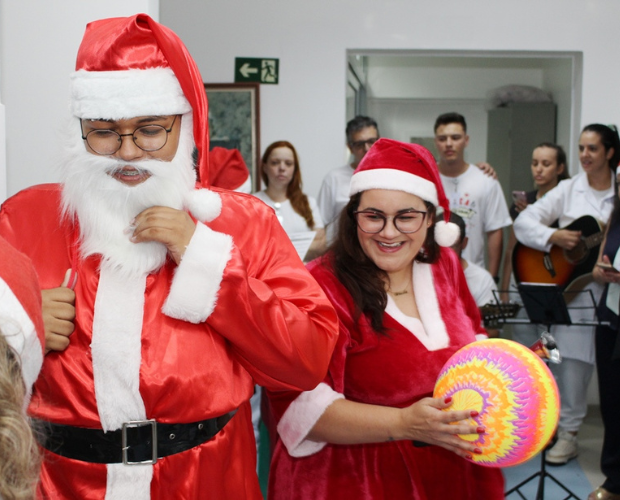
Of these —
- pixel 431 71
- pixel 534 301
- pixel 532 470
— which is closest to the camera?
pixel 534 301

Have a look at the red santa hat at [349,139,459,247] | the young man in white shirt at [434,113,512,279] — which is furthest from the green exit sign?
the red santa hat at [349,139,459,247]

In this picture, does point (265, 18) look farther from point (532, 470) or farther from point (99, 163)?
point (99, 163)

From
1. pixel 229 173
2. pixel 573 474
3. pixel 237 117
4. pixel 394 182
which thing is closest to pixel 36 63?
pixel 394 182

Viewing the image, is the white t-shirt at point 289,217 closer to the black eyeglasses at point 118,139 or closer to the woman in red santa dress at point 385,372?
the woman in red santa dress at point 385,372

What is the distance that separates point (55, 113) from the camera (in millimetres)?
2059

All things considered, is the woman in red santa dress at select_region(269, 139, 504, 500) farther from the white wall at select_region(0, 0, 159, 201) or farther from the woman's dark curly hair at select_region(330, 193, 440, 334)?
the white wall at select_region(0, 0, 159, 201)

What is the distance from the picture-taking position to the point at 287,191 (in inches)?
175

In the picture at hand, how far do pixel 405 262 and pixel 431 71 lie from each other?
264 inches

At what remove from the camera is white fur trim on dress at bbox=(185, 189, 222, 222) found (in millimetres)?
1361

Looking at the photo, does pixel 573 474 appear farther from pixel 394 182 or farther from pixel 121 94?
pixel 121 94

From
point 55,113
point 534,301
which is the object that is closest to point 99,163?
point 55,113

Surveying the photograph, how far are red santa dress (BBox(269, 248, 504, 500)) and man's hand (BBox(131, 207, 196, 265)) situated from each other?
2.02 feet

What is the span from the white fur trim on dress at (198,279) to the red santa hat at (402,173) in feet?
2.53

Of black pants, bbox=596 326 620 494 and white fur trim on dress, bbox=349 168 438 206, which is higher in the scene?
white fur trim on dress, bbox=349 168 438 206
